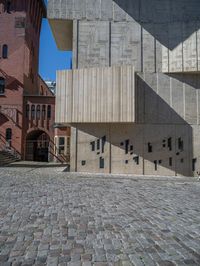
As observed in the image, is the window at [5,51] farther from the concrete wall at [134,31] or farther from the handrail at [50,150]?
the concrete wall at [134,31]

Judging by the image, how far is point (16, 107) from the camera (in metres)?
32.0

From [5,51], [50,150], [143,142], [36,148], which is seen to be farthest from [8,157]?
[143,142]

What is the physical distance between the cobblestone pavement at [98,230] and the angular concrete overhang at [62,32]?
13922mm

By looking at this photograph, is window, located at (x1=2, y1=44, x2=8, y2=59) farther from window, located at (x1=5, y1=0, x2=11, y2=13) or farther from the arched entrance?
the arched entrance

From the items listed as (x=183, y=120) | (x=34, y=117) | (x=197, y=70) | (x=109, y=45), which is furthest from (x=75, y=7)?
(x=34, y=117)

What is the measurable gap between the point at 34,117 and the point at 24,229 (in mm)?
27933

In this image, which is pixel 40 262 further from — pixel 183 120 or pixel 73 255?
pixel 183 120

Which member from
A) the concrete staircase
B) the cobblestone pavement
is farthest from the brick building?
the cobblestone pavement

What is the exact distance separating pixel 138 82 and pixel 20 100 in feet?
59.1

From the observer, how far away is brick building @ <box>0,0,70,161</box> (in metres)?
31.8

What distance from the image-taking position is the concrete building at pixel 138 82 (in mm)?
17719

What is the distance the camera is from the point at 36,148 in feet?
115

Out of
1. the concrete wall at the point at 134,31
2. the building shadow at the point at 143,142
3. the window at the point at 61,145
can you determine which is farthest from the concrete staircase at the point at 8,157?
the concrete wall at the point at 134,31

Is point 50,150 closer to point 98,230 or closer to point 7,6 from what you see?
point 7,6
